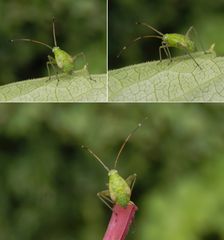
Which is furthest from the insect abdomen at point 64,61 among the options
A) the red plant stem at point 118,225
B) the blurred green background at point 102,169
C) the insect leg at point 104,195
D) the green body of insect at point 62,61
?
the blurred green background at point 102,169

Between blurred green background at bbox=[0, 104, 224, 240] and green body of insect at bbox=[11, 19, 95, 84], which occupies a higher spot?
green body of insect at bbox=[11, 19, 95, 84]

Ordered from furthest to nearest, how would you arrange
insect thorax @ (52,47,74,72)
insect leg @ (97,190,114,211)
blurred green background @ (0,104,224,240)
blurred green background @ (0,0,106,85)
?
blurred green background @ (0,104,224,240), blurred green background @ (0,0,106,85), insect thorax @ (52,47,74,72), insect leg @ (97,190,114,211)

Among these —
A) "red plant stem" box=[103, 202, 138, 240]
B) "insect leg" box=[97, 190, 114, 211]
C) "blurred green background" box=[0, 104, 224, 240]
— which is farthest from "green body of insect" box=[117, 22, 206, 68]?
"blurred green background" box=[0, 104, 224, 240]

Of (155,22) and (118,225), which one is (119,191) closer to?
(118,225)

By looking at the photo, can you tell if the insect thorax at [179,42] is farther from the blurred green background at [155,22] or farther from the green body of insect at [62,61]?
the green body of insect at [62,61]

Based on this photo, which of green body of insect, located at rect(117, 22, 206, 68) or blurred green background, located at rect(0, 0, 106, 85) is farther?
blurred green background, located at rect(0, 0, 106, 85)

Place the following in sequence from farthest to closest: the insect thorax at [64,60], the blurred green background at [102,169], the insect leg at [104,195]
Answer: the blurred green background at [102,169] < the insect thorax at [64,60] < the insect leg at [104,195]

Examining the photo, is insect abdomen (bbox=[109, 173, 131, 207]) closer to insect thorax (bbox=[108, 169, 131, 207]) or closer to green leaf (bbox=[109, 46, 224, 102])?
insect thorax (bbox=[108, 169, 131, 207])
